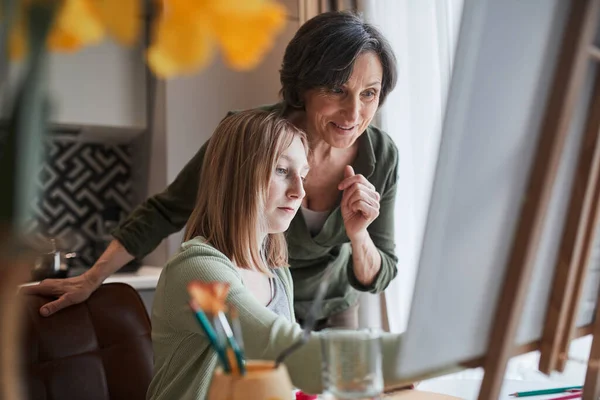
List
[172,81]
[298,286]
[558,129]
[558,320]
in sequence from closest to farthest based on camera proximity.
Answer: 1. [558,129]
2. [558,320]
3. [298,286]
4. [172,81]

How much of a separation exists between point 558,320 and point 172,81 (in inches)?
94.3

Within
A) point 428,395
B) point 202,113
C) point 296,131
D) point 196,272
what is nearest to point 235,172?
point 296,131

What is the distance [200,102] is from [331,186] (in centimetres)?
132

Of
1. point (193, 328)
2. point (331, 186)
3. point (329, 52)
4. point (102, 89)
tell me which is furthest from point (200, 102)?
point (193, 328)

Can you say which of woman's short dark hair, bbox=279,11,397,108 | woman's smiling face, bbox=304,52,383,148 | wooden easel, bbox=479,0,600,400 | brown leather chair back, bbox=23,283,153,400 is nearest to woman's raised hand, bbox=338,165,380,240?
woman's smiling face, bbox=304,52,383,148

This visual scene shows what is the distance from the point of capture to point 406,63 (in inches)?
91.0

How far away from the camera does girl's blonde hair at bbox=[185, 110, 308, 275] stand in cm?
135

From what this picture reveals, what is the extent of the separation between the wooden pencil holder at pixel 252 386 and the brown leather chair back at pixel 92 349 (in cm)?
81

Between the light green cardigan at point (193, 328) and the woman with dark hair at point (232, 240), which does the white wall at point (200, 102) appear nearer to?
the woman with dark hair at point (232, 240)

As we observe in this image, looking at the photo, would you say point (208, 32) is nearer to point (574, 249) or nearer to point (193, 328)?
point (574, 249)

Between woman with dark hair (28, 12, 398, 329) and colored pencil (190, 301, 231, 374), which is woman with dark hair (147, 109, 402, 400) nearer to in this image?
woman with dark hair (28, 12, 398, 329)

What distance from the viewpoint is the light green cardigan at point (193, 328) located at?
3.13 feet

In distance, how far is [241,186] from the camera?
53.3 inches

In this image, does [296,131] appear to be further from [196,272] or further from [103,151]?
Result: [103,151]
